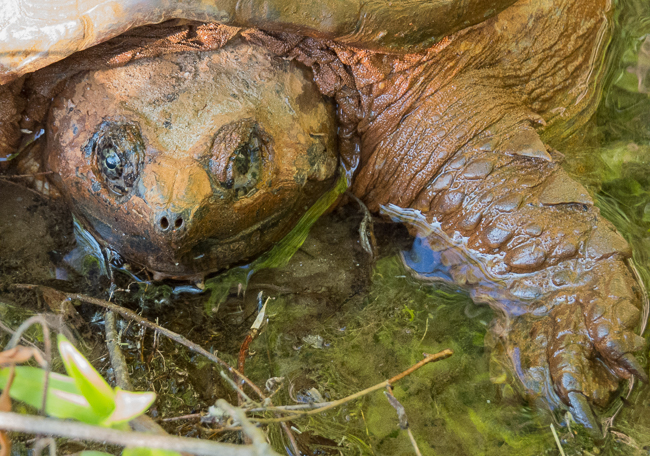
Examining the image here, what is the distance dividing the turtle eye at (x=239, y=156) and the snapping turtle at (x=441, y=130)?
13 millimetres

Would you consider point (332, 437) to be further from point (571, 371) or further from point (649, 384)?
point (649, 384)

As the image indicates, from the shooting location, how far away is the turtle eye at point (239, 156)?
6.80 ft

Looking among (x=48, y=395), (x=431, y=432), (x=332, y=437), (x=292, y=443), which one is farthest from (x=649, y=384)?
(x=48, y=395)

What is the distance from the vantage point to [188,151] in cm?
206

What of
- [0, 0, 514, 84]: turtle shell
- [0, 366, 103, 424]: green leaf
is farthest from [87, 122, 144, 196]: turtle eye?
[0, 366, 103, 424]: green leaf

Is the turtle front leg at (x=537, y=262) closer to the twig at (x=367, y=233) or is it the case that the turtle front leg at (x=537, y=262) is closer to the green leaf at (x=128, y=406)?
the twig at (x=367, y=233)

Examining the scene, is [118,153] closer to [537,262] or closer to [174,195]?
[174,195]

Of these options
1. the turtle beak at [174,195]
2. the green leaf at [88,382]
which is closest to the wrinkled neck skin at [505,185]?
the turtle beak at [174,195]

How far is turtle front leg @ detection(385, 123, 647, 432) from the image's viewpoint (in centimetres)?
194

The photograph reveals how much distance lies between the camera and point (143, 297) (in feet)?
7.72

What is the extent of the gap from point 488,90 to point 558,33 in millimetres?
588

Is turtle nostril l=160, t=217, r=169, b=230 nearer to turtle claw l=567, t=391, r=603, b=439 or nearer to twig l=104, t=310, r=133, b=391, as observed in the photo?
twig l=104, t=310, r=133, b=391

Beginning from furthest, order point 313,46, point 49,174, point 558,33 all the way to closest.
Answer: point 558,33, point 49,174, point 313,46

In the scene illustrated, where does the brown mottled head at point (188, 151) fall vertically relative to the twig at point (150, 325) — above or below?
above
